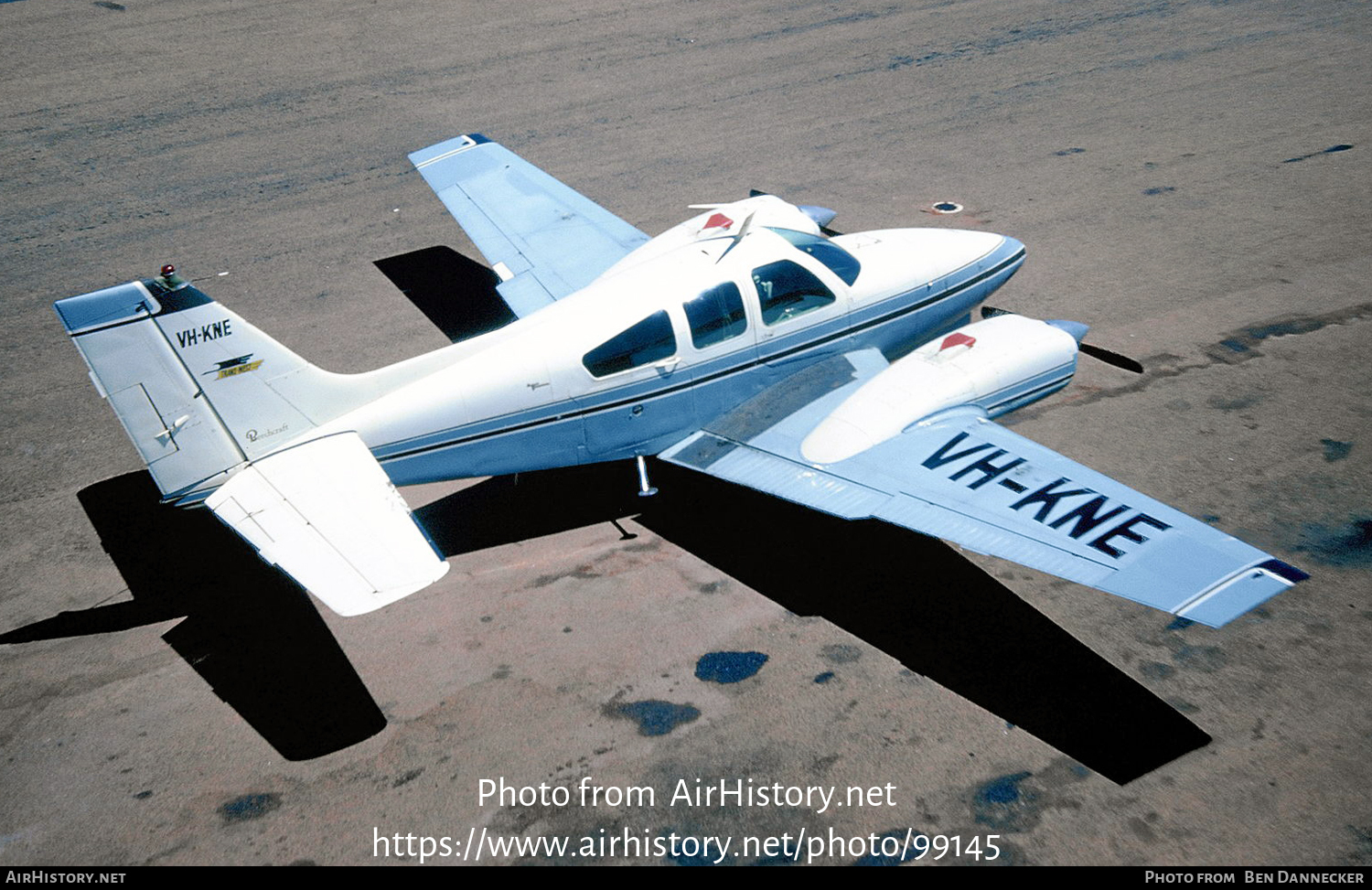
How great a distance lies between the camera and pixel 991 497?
921cm

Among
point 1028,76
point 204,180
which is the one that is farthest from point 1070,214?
point 204,180

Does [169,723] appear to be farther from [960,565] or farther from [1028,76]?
[1028,76]

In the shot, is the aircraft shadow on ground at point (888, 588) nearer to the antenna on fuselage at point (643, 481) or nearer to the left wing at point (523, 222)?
the antenna on fuselage at point (643, 481)

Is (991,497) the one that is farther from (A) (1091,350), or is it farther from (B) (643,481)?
(A) (1091,350)

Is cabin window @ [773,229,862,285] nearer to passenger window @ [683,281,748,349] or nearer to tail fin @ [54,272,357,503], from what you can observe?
passenger window @ [683,281,748,349]

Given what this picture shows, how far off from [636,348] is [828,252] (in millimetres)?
2754

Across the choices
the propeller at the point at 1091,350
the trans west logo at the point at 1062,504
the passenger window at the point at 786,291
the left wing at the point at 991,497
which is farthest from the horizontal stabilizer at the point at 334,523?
the propeller at the point at 1091,350

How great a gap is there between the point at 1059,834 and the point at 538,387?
6306mm

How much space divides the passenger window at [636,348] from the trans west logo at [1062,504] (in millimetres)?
3057

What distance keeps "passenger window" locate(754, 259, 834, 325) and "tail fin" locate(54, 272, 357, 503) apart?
473cm

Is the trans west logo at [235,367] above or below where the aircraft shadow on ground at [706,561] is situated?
above

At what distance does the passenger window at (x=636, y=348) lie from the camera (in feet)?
33.9

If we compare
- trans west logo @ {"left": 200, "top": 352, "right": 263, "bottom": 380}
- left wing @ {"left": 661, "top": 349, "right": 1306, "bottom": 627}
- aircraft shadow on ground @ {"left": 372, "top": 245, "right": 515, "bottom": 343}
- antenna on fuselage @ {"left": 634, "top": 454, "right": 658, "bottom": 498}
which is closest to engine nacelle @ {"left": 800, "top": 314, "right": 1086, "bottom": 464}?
left wing @ {"left": 661, "top": 349, "right": 1306, "bottom": 627}

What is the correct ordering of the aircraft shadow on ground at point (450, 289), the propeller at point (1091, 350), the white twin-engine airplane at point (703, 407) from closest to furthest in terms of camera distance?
the white twin-engine airplane at point (703, 407)
the propeller at point (1091, 350)
the aircraft shadow on ground at point (450, 289)
